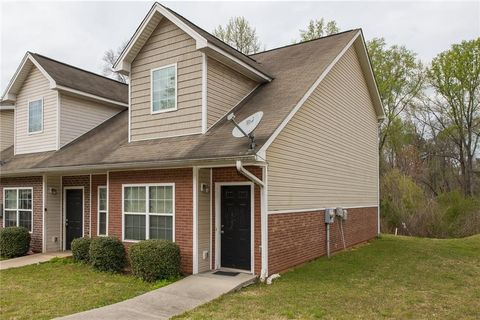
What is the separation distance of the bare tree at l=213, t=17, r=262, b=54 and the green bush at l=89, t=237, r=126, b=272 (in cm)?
2019

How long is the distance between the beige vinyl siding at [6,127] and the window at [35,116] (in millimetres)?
3522

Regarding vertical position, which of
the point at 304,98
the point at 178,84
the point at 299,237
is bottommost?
the point at 299,237

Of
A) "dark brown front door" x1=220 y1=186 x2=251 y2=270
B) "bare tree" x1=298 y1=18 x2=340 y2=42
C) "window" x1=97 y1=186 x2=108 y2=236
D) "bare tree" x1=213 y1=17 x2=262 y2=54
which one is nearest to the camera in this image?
"dark brown front door" x1=220 y1=186 x2=251 y2=270

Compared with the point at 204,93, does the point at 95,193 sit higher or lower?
lower

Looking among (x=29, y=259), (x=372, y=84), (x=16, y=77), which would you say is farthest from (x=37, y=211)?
(x=372, y=84)

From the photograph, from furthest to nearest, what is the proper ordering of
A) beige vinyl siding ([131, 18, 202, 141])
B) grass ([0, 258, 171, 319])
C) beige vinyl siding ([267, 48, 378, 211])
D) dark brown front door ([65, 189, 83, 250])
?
dark brown front door ([65, 189, 83, 250]), beige vinyl siding ([131, 18, 202, 141]), beige vinyl siding ([267, 48, 378, 211]), grass ([0, 258, 171, 319])

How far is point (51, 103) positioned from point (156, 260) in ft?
27.2

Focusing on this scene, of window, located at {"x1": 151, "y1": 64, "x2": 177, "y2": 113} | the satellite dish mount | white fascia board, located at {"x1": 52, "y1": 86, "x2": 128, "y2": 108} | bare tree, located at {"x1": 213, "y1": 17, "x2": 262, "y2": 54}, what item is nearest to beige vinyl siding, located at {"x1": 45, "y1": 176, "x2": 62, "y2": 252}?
white fascia board, located at {"x1": 52, "y1": 86, "x2": 128, "y2": 108}

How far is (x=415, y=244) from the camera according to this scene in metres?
14.9

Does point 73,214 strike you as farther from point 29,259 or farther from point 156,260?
point 156,260

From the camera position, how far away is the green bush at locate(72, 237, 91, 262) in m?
10.9

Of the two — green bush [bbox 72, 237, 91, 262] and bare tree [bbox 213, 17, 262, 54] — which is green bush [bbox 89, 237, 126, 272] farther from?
bare tree [bbox 213, 17, 262, 54]

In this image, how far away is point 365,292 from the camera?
26.0ft

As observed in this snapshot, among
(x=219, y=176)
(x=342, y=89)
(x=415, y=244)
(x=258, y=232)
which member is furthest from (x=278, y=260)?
(x=415, y=244)
